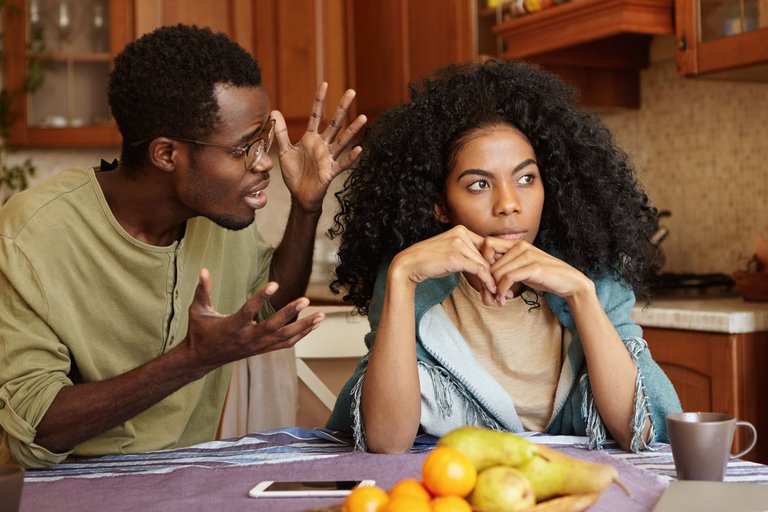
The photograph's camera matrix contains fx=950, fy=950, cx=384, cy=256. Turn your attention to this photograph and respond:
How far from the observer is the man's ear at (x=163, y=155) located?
5.21 ft

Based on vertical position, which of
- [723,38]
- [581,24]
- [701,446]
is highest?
[581,24]

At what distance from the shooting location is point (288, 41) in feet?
13.0

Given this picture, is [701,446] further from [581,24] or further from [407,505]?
[581,24]

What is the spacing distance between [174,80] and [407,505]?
951mm

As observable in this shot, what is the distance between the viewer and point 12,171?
4.04 m

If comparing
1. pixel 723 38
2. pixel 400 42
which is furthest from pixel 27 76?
pixel 723 38

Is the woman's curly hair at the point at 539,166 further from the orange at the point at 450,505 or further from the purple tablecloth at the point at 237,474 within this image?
the orange at the point at 450,505

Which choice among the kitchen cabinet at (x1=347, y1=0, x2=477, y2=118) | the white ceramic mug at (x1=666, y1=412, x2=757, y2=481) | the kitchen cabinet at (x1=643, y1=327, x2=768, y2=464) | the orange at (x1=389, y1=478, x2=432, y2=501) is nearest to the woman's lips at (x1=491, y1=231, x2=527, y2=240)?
the white ceramic mug at (x1=666, y1=412, x2=757, y2=481)

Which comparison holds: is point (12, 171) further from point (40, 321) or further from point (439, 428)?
point (439, 428)

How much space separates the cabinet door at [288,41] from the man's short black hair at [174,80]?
7.74 ft

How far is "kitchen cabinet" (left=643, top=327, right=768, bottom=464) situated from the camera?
2281 mm

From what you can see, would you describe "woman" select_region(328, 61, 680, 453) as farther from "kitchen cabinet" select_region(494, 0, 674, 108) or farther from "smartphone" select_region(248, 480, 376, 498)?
"kitchen cabinet" select_region(494, 0, 674, 108)

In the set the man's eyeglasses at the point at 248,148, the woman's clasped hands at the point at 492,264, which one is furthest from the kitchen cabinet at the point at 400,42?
the woman's clasped hands at the point at 492,264

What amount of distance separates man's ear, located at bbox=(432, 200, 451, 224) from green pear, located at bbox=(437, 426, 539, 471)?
29.2 inches
